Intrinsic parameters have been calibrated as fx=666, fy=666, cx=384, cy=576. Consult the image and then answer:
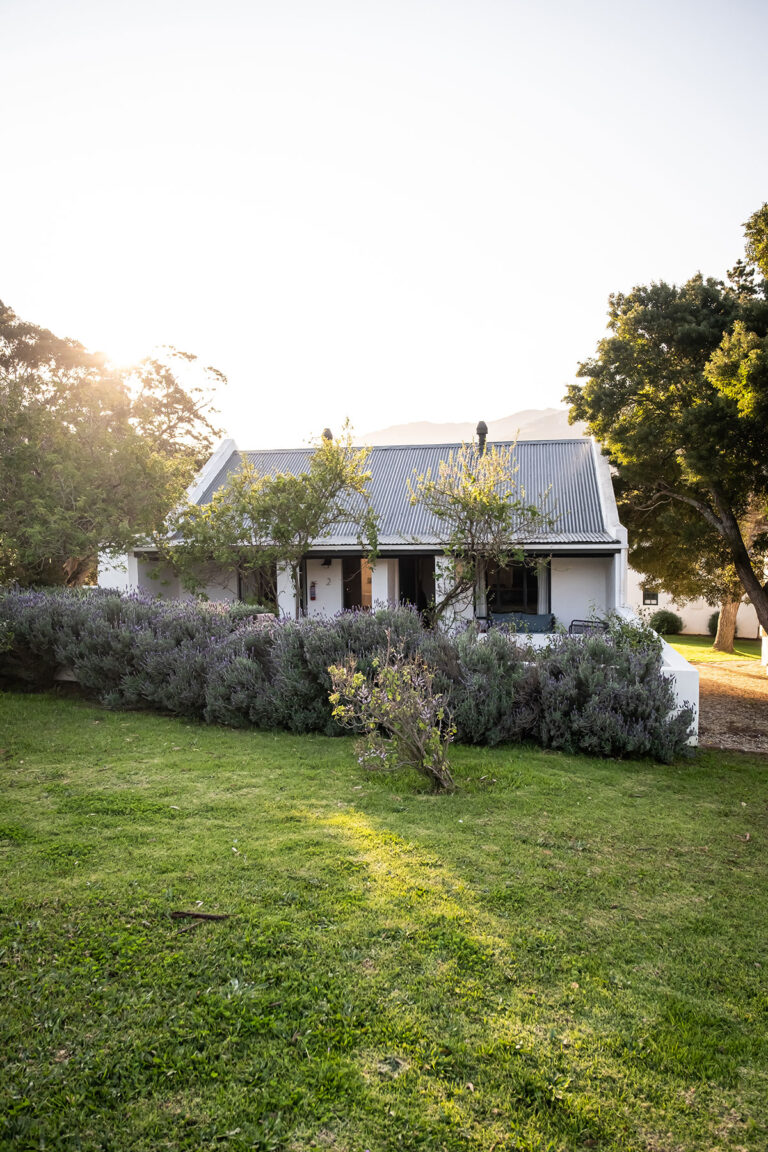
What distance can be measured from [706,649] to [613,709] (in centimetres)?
1973

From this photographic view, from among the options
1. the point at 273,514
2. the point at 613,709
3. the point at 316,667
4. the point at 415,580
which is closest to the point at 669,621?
the point at 415,580

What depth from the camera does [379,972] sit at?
10.2 ft

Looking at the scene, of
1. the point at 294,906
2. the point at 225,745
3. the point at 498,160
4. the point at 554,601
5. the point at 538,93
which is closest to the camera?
the point at 294,906

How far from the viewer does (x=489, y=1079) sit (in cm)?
246

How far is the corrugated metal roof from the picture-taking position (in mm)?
16453

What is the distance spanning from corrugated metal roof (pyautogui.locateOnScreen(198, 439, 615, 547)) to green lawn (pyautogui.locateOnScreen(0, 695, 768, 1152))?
10753mm

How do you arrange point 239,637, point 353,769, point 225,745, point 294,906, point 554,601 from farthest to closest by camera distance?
point 554,601 < point 239,637 < point 225,745 < point 353,769 < point 294,906

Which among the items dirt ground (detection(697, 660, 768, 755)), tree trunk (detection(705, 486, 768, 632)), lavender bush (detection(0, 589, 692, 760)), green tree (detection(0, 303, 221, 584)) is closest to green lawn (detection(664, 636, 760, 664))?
dirt ground (detection(697, 660, 768, 755))

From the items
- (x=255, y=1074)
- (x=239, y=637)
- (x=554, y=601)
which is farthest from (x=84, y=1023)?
(x=554, y=601)

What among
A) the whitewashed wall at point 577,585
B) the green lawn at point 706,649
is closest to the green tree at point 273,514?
the whitewashed wall at point 577,585

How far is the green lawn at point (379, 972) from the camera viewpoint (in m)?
2.29

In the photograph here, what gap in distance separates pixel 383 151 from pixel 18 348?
22972 millimetres

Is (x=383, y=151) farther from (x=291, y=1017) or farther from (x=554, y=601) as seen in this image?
(x=291, y=1017)

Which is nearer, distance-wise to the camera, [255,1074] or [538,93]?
[255,1074]
